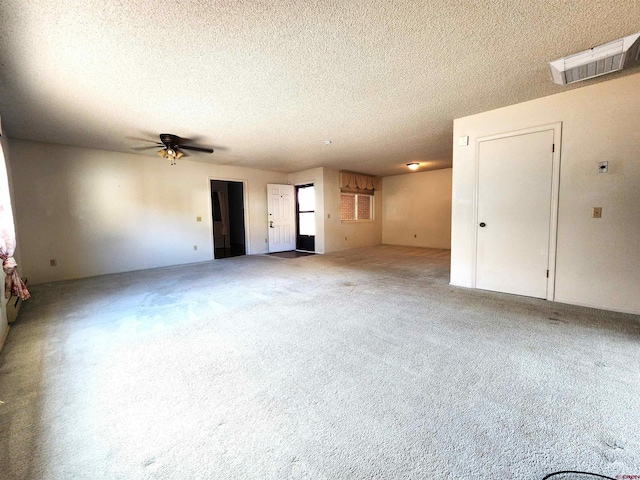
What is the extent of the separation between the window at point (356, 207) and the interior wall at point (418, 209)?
2.29 ft

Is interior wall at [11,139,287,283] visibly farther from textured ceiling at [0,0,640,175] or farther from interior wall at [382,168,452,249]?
interior wall at [382,168,452,249]

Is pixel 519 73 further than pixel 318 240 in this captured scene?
No

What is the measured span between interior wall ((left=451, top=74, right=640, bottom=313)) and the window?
500 centimetres

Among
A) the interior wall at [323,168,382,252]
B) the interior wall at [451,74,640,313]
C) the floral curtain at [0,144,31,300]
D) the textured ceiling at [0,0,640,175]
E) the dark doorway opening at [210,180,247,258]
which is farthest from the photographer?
the dark doorway opening at [210,180,247,258]

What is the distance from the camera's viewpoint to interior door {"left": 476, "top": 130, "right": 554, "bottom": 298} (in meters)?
3.28


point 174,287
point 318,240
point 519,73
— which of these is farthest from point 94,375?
point 318,240

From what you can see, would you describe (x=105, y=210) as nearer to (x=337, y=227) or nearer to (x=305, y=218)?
(x=305, y=218)

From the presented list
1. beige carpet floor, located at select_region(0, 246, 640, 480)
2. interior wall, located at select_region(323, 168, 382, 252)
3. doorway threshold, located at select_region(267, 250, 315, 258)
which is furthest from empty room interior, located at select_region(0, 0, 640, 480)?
interior wall, located at select_region(323, 168, 382, 252)

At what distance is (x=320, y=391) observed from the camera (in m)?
1.64

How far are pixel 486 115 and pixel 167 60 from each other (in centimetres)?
383

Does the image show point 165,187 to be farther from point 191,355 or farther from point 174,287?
point 191,355

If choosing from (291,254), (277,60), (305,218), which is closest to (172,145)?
(277,60)

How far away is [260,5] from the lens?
68.4 inches

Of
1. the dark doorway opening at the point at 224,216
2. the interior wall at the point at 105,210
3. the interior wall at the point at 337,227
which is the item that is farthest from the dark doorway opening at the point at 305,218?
the interior wall at the point at 105,210
